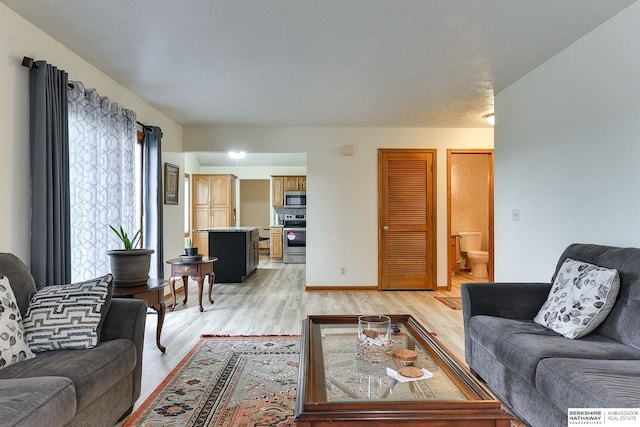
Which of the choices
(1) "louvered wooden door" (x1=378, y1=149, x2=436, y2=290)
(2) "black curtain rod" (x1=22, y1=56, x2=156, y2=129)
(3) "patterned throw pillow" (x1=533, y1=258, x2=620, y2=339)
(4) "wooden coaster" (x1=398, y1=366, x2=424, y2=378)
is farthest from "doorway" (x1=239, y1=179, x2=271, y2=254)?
(4) "wooden coaster" (x1=398, y1=366, x2=424, y2=378)

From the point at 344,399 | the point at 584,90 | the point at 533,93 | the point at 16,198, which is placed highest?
the point at 533,93

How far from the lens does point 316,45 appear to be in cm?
272

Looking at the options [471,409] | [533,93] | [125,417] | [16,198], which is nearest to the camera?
[471,409]

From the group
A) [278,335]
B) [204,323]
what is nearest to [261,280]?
[204,323]

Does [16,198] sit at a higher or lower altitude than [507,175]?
lower

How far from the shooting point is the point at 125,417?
196 centimetres

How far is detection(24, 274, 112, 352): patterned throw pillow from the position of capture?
1759mm

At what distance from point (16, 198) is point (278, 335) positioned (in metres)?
2.19

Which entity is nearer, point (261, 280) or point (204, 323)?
point (204, 323)

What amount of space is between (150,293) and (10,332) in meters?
Result: 1.08

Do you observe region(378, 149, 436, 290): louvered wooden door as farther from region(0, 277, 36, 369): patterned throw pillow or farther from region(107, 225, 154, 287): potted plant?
region(0, 277, 36, 369): patterned throw pillow

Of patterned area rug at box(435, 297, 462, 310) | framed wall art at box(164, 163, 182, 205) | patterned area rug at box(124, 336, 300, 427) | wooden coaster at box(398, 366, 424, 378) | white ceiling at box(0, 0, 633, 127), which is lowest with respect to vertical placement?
patterned area rug at box(435, 297, 462, 310)

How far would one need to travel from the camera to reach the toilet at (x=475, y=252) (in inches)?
251

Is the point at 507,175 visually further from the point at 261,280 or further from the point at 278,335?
the point at 261,280
